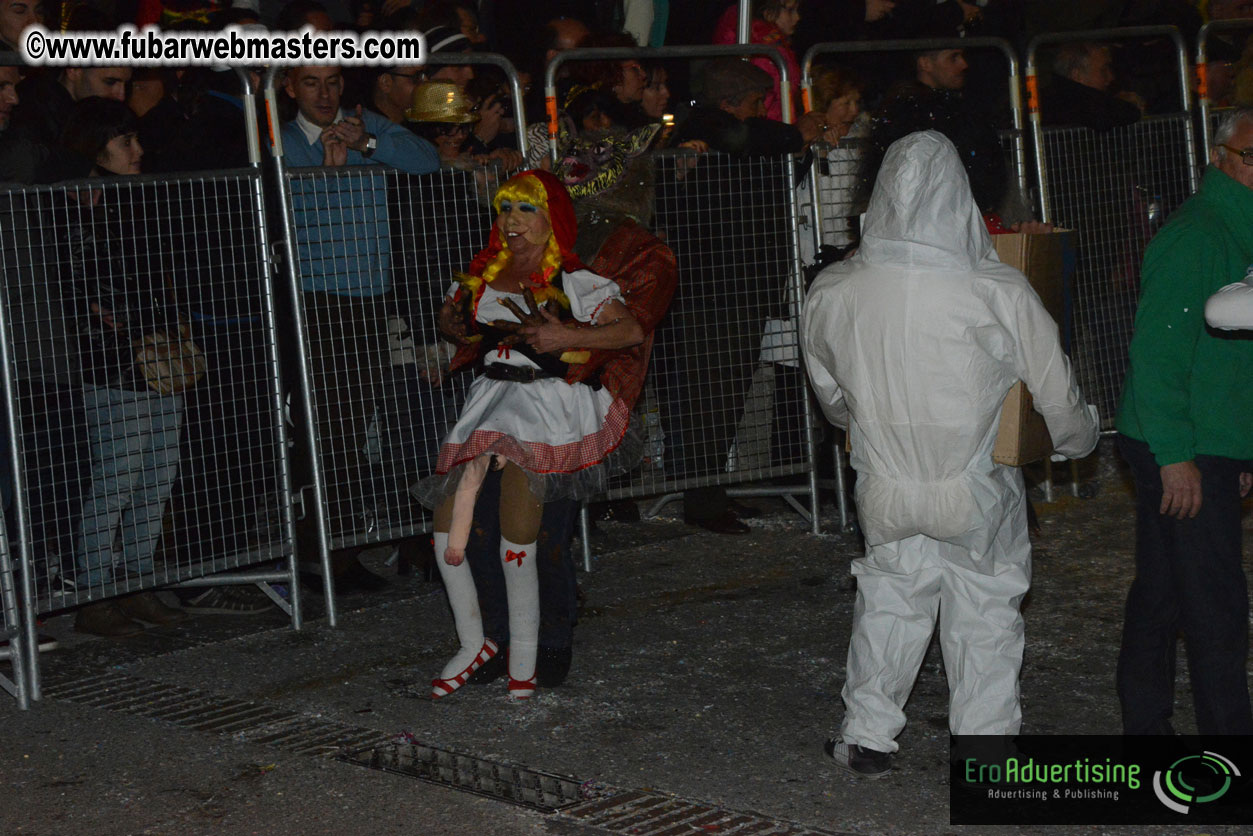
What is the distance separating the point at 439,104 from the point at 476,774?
12.2 ft

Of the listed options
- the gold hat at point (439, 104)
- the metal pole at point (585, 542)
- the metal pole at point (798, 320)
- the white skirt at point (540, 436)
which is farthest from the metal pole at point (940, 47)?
the white skirt at point (540, 436)

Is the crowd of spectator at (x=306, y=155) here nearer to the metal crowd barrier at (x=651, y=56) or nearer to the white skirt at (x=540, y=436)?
Result: the metal crowd barrier at (x=651, y=56)

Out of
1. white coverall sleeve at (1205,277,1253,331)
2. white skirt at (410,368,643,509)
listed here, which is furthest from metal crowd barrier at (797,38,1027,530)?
white coverall sleeve at (1205,277,1253,331)

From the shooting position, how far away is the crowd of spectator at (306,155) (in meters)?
6.12

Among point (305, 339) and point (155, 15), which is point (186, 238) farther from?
point (155, 15)

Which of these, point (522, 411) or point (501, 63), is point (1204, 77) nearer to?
point (501, 63)

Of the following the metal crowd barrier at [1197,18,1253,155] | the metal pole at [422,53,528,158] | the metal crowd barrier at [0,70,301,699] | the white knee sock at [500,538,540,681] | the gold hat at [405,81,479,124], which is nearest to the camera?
the white knee sock at [500,538,540,681]

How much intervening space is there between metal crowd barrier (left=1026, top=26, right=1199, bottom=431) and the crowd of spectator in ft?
0.73

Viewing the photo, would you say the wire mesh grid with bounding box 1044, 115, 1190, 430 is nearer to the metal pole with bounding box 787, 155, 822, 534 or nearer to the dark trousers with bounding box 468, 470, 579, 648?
the metal pole with bounding box 787, 155, 822, 534

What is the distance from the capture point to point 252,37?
24.8 feet

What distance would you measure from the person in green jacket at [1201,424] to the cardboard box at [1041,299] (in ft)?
0.98

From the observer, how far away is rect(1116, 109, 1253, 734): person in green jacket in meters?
4.36

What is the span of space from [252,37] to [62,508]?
2.57 m

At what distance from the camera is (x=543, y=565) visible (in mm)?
5773
